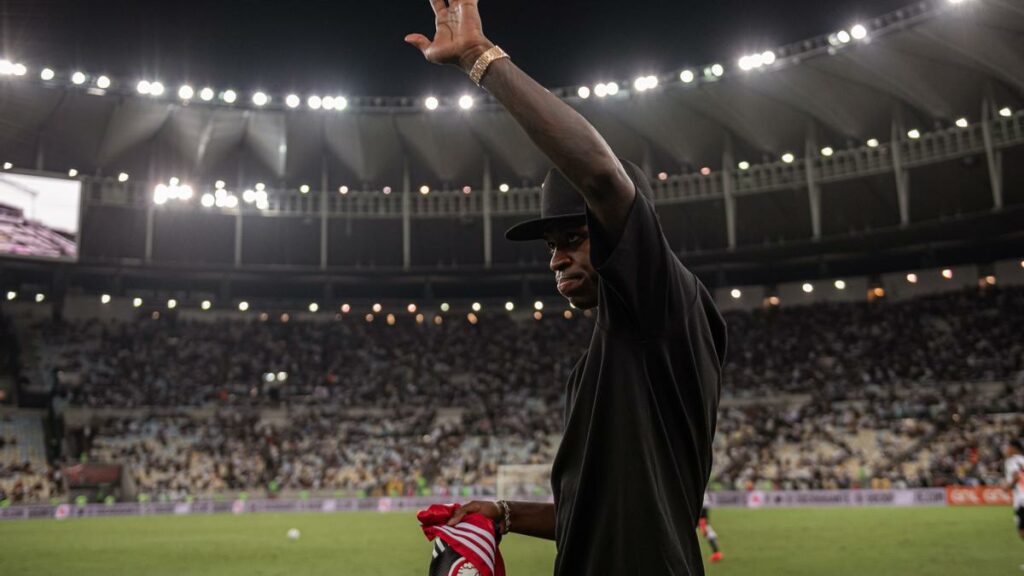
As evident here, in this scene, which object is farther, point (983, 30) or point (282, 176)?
point (282, 176)

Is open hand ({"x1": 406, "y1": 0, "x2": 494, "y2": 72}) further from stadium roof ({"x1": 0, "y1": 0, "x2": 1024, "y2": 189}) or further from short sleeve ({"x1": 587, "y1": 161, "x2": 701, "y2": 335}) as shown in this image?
stadium roof ({"x1": 0, "y1": 0, "x2": 1024, "y2": 189})

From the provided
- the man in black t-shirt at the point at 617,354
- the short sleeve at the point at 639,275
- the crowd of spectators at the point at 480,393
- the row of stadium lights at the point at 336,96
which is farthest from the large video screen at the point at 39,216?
the short sleeve at the point at 639,275

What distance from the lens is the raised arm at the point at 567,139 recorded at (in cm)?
195

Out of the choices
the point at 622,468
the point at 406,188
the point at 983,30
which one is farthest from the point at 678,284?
the point at 406,188

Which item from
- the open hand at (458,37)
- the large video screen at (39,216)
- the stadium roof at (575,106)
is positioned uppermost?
the stadium roof at (575,106)

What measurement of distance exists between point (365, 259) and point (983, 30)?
3397cm

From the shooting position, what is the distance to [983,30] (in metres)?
31.8

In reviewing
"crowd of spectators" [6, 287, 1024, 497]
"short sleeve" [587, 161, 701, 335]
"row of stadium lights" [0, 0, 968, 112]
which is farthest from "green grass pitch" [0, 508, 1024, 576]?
"row of stadium lights" [0, 0, 968, 112]

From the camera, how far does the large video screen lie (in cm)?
3388

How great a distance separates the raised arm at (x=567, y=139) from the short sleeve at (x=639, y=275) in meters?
0.03

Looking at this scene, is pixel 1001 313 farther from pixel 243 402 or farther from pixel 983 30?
pixel 243 402

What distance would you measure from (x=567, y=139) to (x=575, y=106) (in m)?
39.2

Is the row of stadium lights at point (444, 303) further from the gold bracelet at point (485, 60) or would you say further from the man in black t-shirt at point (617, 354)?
the gold bracelet at point (485, 60)

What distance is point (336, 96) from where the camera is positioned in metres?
43.0
